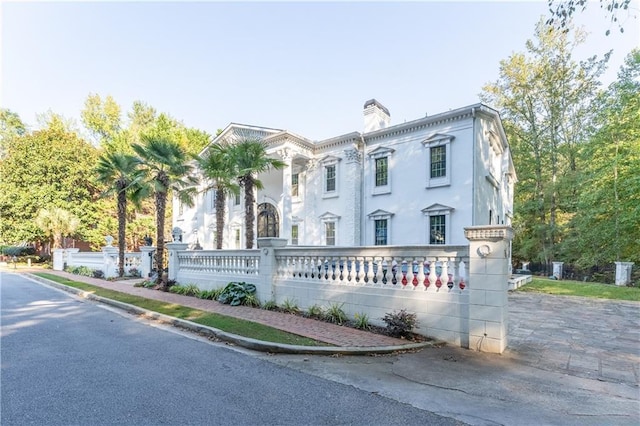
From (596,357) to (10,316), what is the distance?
11.8 meters

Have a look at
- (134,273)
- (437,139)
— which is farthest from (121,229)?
(437,139)

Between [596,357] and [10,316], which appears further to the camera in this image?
[10,316]

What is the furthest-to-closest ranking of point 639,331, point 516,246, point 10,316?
1. point 516,246
2. point 10,316
3. point 639,331

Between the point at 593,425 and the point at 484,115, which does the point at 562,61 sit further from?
the point at 593,425

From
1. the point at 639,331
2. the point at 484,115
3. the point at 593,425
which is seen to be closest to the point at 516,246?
the point at 484,115

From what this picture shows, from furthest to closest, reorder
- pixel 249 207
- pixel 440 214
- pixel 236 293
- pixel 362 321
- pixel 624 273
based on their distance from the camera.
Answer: pixel 624 273, pixel 440 214, pixel 249 207, pixel 236 293, pixel 362 321

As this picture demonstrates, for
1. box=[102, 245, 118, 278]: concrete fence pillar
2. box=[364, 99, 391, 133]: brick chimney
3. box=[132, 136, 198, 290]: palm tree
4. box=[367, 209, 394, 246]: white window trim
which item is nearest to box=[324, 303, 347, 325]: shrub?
box=[132, 136, 198, 290]: palm tree

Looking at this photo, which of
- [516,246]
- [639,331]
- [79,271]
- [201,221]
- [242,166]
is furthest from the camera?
[516,246]

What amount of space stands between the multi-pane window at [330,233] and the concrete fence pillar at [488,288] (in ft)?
40.7

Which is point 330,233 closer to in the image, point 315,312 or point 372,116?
point 372,116

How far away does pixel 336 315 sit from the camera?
686 cm

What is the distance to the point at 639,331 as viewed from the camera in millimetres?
6570

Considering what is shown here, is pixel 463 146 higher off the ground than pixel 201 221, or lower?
higher

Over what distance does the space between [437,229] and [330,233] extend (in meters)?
5.79
